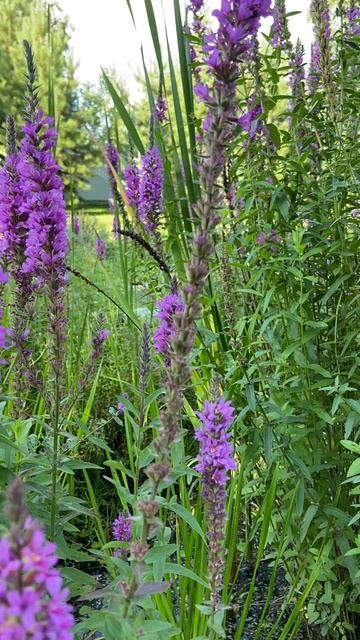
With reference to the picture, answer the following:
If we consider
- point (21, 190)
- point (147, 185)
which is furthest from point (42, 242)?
point (147, 185)

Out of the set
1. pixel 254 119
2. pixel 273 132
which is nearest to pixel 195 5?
pixel 254 119

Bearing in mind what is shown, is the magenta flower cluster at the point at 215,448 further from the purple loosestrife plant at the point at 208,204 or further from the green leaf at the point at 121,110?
the green leaf at the point at 121,110

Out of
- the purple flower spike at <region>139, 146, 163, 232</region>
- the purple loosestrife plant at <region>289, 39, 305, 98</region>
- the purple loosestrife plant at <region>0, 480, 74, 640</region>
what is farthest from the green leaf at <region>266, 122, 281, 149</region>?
the purple loosestrife plant at <region>0, 480, 74, 640</region>

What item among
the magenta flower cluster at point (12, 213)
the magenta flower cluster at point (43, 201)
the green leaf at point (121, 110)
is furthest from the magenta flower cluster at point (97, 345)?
the green leaf at point (121, 110)

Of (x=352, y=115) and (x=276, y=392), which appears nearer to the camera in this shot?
(x=276, y=392)

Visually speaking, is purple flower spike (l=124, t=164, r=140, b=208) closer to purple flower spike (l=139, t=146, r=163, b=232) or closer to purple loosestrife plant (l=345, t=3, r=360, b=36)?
purple flower spike (l=139, t=146, r=163, b=232)

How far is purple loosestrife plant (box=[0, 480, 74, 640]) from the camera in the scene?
0.66 meters

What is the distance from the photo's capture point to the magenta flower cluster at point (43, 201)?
1.86 metres

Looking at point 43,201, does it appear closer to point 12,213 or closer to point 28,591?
point 12,213

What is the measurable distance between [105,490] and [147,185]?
2.10 m

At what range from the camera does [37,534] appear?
0.70 meters

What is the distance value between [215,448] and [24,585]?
95 centimetres

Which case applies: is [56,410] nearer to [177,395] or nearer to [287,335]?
[177,395]

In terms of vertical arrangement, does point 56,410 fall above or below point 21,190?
below
